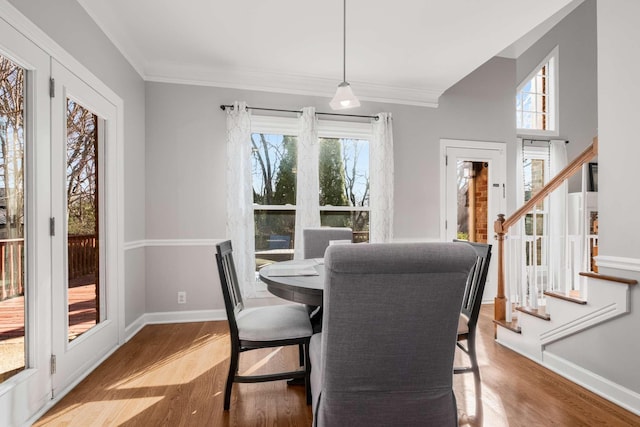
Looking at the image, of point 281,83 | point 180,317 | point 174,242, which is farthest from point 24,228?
point 281,83

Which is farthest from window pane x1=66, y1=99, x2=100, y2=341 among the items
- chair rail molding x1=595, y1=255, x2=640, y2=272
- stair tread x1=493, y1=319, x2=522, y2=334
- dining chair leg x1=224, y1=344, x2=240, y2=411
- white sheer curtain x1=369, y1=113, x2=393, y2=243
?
chair rail molding x1=595, y1=255, x2=640, y2=272

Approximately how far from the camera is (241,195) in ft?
11.7

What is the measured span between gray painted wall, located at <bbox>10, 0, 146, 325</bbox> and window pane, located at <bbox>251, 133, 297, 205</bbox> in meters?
1.16

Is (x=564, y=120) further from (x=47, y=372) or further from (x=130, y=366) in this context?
(x=47, y=372)

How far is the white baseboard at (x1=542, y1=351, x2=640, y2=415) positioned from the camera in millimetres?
1932

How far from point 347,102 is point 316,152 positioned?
142cm

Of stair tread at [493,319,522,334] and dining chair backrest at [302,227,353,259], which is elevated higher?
dining chair backrest at [302,227,353,259]

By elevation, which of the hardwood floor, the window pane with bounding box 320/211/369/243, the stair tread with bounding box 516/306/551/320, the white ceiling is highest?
the white ceiling

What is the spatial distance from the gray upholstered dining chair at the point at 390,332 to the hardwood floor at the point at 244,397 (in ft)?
2.71

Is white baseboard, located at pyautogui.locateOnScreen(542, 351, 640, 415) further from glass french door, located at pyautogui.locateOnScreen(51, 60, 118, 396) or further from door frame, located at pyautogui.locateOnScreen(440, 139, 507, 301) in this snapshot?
glass french door, located at pyautogui.locateOnScreen(51, 60, 118, 396)

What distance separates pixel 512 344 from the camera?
2846mm

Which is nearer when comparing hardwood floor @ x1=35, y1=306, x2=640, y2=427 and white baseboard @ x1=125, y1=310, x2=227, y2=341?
hardwood floor @ x1=35, y1=306, x2=640, y2=427

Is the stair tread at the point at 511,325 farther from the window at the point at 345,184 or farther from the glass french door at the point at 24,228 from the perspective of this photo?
the glass french door at the point at 24,228

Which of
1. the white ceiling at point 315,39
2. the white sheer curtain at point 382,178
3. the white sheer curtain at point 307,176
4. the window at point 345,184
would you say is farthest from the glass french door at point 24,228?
the white sheer curtain at point 382,178
